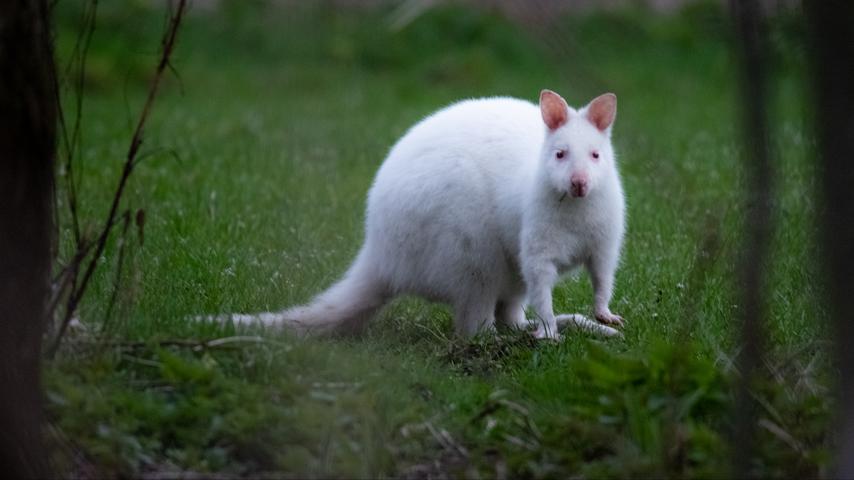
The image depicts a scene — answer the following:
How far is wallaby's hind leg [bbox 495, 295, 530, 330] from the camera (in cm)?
516

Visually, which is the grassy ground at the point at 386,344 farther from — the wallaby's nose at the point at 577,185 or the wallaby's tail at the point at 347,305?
the wallaby's nose at the point at 577,185

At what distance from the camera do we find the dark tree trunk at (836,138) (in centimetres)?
184

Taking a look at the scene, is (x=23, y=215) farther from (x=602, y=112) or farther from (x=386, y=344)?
(x=602, y=112)

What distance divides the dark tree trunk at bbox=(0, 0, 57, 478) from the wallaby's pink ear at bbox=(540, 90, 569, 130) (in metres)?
2.11

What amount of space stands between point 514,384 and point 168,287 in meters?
1.71

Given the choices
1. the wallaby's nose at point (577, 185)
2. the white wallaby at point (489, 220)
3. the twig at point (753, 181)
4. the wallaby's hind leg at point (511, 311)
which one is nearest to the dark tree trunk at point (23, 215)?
the white wallaby at point (489, 220)

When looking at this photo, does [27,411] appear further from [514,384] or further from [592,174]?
[592,174]

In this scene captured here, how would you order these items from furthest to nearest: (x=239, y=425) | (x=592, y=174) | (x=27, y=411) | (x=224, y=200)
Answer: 1. (x=224, y=200)
2. (x=592, y=174)
3. (x=239, y=425)
4. (x=27, y=411)

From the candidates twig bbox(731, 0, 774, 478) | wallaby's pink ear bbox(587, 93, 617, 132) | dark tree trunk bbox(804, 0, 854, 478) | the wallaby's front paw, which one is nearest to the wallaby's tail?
the wallaby's front paw

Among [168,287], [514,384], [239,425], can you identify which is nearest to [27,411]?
[239,425]

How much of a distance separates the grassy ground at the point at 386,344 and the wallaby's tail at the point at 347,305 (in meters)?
0.10

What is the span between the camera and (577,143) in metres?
4.61

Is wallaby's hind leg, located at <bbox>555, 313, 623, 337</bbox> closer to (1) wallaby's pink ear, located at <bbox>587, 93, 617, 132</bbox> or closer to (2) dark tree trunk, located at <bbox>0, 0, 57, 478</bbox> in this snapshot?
(1) wallaby's pink ear, located at <bbox>587, 93, 617, 132</bbox>

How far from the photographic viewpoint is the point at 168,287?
504cm
